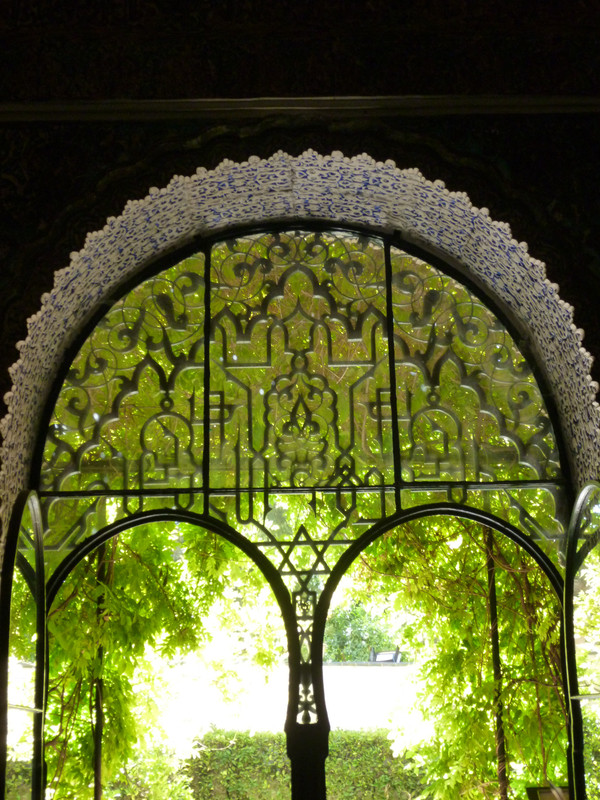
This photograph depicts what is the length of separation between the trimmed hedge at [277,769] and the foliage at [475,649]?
2.84 meters

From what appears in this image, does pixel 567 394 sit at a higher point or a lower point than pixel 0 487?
higher

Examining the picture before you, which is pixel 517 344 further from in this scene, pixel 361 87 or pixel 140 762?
pixel 140 762

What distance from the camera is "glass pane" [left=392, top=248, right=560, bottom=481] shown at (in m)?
3.44

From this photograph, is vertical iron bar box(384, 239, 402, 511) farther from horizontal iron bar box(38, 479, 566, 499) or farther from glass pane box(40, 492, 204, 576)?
glass pane box(40, 492, 204, 576)

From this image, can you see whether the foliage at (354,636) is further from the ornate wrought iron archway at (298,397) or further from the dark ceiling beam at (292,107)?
the dark ceiling beam at (292,107)

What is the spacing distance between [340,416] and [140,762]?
520 centimetres

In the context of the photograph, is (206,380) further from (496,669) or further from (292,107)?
(496,669)

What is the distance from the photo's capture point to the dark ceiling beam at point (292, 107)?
281 centimetres

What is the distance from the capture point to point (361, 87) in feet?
9.26

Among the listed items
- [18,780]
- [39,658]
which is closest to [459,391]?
[39,658]

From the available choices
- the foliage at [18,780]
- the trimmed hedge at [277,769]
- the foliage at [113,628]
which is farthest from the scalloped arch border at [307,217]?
the trimmed hedge at [277,769]

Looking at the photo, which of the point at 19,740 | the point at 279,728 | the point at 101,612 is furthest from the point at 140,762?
the point at 19,740

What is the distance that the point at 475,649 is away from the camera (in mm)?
5586

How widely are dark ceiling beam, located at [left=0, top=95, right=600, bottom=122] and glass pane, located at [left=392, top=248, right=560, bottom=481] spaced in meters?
0.80
